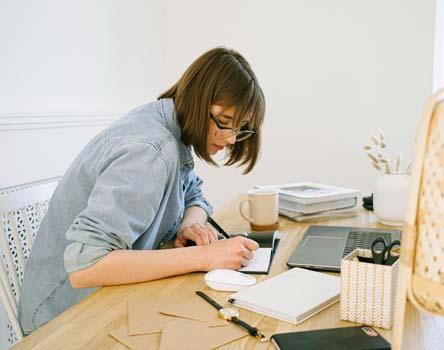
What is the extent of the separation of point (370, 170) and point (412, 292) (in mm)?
2292

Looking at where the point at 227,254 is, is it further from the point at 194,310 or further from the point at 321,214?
the point at 321,214

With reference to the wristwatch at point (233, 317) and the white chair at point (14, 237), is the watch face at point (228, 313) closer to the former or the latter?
the wristwatch at point (233, 317)

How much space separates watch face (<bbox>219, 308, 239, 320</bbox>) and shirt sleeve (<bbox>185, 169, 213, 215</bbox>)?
2.28ft

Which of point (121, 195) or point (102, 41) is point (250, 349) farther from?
point (102, 41)

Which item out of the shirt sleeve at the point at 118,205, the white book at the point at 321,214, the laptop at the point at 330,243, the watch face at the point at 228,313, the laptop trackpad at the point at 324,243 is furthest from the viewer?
the white book at the point at 321,214

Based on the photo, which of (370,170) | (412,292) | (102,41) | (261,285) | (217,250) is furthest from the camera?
(370,170)

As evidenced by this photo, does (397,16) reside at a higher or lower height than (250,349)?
higher

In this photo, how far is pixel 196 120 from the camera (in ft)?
3.90

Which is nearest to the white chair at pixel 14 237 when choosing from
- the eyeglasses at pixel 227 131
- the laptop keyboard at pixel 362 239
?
the eyeglasses at pixel 227 131

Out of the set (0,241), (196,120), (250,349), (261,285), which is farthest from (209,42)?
(250,349)

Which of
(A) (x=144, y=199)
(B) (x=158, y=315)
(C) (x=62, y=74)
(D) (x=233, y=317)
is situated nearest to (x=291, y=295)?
(D) (x=233, y=317)

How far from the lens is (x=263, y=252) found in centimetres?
114

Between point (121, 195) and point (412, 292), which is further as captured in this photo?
point (121, 195)

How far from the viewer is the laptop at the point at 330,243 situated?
1.05 metres
